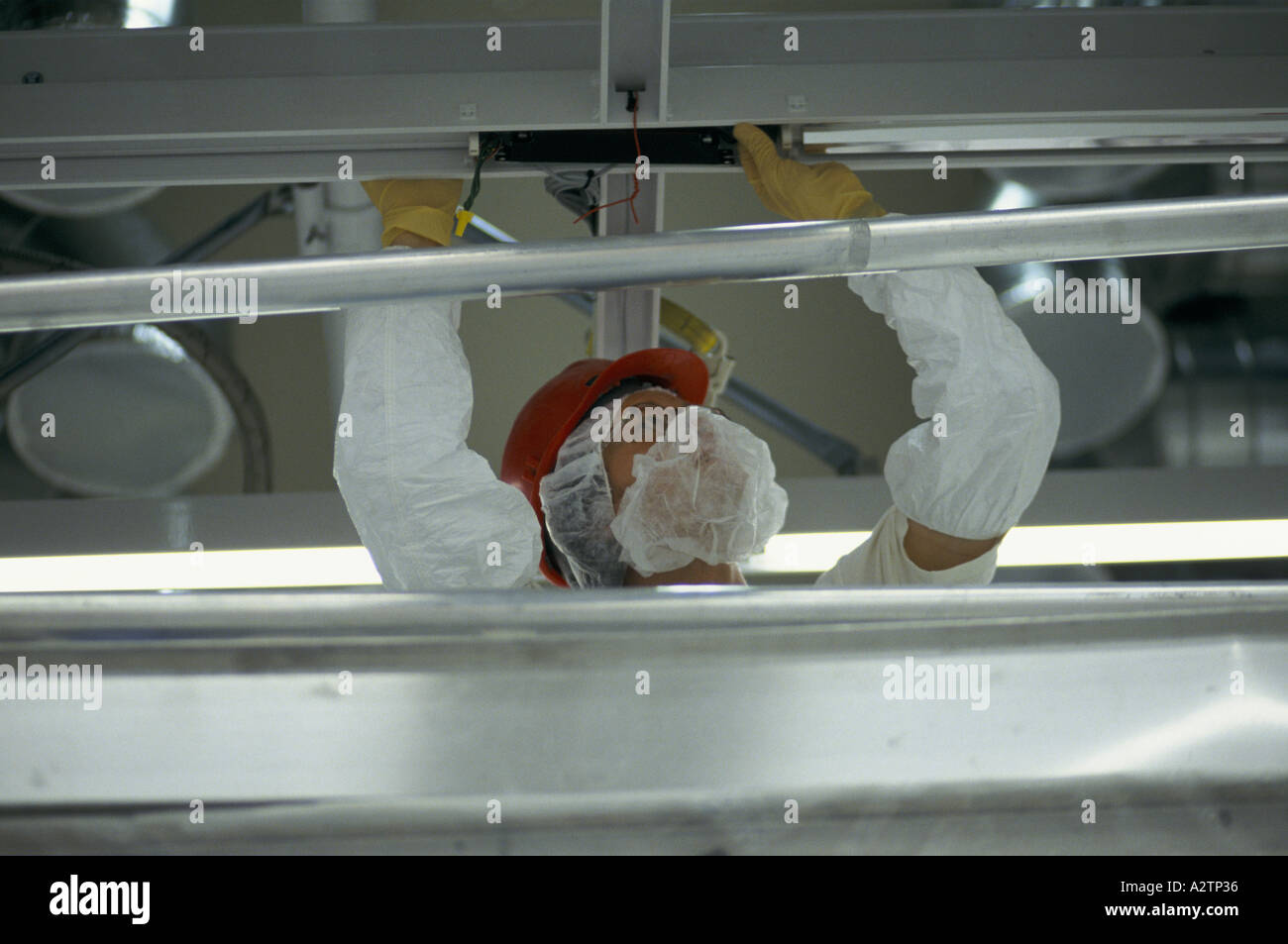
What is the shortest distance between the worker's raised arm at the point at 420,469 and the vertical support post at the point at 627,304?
313 millimetres

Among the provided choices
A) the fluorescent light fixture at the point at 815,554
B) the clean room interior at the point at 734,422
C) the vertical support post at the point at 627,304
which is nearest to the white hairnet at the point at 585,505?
the vertical support post at the point at 627,304

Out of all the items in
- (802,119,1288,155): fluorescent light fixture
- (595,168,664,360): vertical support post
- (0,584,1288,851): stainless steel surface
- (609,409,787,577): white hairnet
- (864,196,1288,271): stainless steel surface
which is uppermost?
(802,119,1288,155): fluorescent light fixture

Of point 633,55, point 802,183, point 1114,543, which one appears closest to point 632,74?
point 633,55

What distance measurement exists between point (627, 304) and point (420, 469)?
1.67ft

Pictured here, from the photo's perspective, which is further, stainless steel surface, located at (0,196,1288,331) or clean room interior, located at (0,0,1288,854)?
stainless steel surface, located at (0,196,1288,331)

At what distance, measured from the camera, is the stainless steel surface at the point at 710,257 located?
0.78m

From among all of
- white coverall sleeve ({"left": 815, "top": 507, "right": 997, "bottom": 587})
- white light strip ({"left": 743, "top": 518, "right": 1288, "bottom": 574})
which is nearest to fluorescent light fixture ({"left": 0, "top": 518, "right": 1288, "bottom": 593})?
white light strip ({"left": 743, "top": 518, "right": 1288, "bottom": 574})

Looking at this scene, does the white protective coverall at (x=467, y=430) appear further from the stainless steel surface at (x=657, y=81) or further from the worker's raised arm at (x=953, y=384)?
the stainless steel surface at (x=657, y=81)

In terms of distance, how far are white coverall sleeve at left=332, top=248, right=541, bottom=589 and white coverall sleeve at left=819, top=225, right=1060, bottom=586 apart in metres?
0.47

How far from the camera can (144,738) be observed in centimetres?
67

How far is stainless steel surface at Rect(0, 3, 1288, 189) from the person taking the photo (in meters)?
1.20

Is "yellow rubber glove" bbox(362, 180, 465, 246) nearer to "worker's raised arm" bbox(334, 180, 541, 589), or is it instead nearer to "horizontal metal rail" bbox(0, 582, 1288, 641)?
"worker's raised arm" bbox(334, 180, 541, 589)

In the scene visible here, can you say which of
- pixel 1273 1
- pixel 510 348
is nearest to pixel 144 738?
pixel 1273 1
